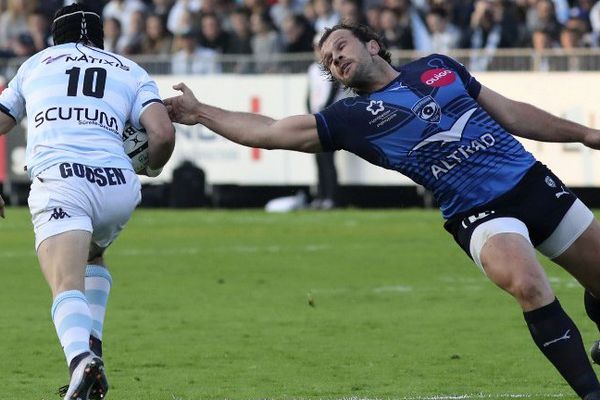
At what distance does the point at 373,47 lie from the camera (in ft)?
25.7

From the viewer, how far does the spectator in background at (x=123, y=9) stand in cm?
2486

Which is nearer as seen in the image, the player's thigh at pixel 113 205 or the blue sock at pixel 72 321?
the blue sock at pixel 72 321

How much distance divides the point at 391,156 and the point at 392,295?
535 cm

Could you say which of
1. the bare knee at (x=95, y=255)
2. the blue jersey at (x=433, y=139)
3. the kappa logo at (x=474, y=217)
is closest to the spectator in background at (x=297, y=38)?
the bare knee at (x=95, y=255)

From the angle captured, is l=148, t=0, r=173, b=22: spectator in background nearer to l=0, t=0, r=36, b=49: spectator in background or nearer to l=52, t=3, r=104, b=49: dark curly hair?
l=0, t=0, r=36, b=49: spectator in background

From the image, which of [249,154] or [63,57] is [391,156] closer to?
[63,57]

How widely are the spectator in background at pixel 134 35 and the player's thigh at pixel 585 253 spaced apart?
1614cm

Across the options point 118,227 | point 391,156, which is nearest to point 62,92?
point 118,227

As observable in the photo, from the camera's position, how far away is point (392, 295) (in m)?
12.8

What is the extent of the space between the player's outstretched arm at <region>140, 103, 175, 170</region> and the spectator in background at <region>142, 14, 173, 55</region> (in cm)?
1572

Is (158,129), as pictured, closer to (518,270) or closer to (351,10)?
(518,270)

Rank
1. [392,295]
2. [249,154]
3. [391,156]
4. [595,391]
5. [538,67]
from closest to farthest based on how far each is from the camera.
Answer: [595,391] → [391,156] → [392,295] → [538,67] → [249,154]

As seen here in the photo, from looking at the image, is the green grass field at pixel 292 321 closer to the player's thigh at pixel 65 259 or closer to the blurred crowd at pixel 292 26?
the player's thigh at pixel 65 259

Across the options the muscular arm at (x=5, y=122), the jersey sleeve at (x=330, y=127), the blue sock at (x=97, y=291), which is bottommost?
the blue sock at (x=97, y=291)
